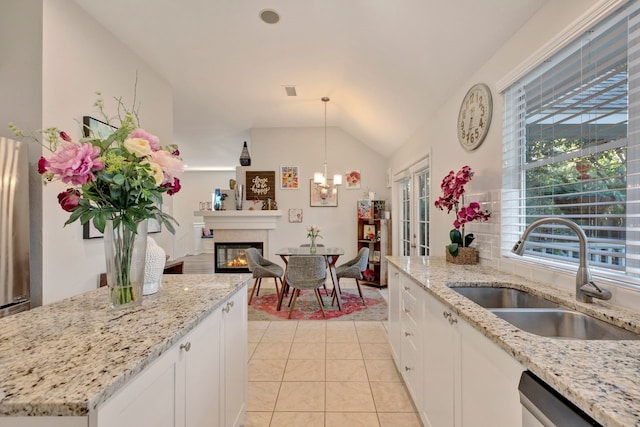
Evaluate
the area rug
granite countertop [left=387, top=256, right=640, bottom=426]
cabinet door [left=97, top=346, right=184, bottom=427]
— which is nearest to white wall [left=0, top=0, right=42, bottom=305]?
cabinet door [left=97, top=346, right=184, bottom=427]

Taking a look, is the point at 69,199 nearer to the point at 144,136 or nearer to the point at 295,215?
the point at 144,136

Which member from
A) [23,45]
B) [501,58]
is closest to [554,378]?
[501,58]

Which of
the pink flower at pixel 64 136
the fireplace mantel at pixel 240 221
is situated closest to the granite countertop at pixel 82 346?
the pink flower at pixel 64 136

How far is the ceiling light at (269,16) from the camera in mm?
2391

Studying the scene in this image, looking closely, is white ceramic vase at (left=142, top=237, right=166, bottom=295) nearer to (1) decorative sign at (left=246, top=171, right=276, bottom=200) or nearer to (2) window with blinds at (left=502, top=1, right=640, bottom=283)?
(2) window with blinds at (left=502, top=1, right=640, bottom=283)

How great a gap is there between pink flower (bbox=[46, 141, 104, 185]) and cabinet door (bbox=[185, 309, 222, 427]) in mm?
635

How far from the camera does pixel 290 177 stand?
215 inches

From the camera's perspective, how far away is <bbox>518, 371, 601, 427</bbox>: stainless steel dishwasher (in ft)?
1.97

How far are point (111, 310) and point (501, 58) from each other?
2.55 meters

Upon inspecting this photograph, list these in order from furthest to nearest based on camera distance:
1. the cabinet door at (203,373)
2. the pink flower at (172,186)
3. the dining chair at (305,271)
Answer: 1. the dining chair at (305,271)
2. the pink flower at (172,186)
3. the cabinet door at (203,373)

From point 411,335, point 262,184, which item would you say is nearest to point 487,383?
point 411,335

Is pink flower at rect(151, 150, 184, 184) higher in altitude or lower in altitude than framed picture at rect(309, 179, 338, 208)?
lower

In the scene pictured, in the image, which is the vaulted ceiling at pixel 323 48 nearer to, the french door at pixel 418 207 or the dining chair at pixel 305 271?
the french door at pixel 418 207

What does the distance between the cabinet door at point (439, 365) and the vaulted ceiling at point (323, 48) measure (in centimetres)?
173
